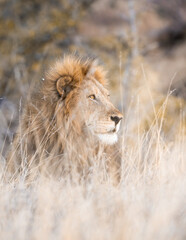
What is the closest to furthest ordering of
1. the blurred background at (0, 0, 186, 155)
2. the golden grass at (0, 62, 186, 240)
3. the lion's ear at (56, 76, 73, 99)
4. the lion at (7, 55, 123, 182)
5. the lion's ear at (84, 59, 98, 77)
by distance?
1. the golden grass at (0, 62, 186, 240)
2. the lion at (7, 55, 123, 182)
3. the lion's ear at (56, 76, 73, 99)
4. the lion's ear at (84, 59, 98, 77)
5. the blurred background at (0, 0, 186, 155)

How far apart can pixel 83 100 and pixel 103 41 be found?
9729 mm

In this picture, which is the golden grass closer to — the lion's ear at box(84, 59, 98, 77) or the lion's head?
the lion's head

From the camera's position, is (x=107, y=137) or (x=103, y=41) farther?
(x=103, y=41)

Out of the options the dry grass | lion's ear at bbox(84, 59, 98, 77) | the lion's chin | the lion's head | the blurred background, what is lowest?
the dry grass

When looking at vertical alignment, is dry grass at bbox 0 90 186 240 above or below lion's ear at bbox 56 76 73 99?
below

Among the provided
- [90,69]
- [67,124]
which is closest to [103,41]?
[90,69]

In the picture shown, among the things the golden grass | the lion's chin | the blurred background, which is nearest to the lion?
the lion's chin

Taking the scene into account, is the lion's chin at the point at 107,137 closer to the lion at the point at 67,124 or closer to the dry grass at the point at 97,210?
the lion at the point at 67,124

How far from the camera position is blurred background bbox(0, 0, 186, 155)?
395 inches

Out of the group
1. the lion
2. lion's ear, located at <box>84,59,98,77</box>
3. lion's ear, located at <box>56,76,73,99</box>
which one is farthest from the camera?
lion's ear, located at <box>84,59,98,77</box>

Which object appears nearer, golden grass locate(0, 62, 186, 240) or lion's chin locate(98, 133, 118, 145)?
golden grass locate(0, 62, 186, 240)

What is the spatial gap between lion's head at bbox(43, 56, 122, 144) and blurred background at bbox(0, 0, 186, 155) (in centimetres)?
284

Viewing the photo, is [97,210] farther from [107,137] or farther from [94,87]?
[94,87]

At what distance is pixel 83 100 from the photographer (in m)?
4.07
